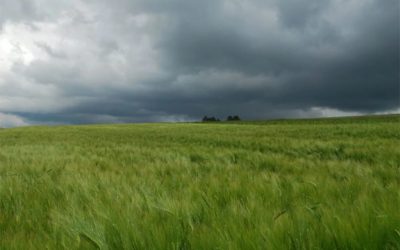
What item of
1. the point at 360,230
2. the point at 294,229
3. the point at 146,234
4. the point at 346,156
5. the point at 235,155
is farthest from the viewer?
the point at 346,156

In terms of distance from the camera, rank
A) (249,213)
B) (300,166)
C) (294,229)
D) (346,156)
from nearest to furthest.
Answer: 1. (294,229)
2. (249,213)
3. (300,166)
4. (346,156)

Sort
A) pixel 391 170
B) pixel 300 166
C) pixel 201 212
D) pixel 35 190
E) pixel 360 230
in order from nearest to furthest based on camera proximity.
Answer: pixel 360 230 → pixel 201 212 → pixel 35 190 → pixel 391 170 → pixel 300 166

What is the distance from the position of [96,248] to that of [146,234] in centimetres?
26

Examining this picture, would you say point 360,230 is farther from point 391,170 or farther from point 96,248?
point 391,170

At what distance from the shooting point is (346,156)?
8.16m

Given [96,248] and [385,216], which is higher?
[385,216]

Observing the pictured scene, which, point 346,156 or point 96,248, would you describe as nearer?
point 96,248

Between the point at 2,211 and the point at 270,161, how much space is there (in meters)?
4.35

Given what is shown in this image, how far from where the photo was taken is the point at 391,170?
4.15 meters

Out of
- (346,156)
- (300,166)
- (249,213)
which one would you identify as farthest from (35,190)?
(346,156)

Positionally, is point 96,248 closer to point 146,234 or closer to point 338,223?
point 146,234

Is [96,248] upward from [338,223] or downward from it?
downward

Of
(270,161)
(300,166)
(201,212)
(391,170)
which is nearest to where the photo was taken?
(201,212)

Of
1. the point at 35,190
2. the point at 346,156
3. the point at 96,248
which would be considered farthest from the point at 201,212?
the point at 346,156
